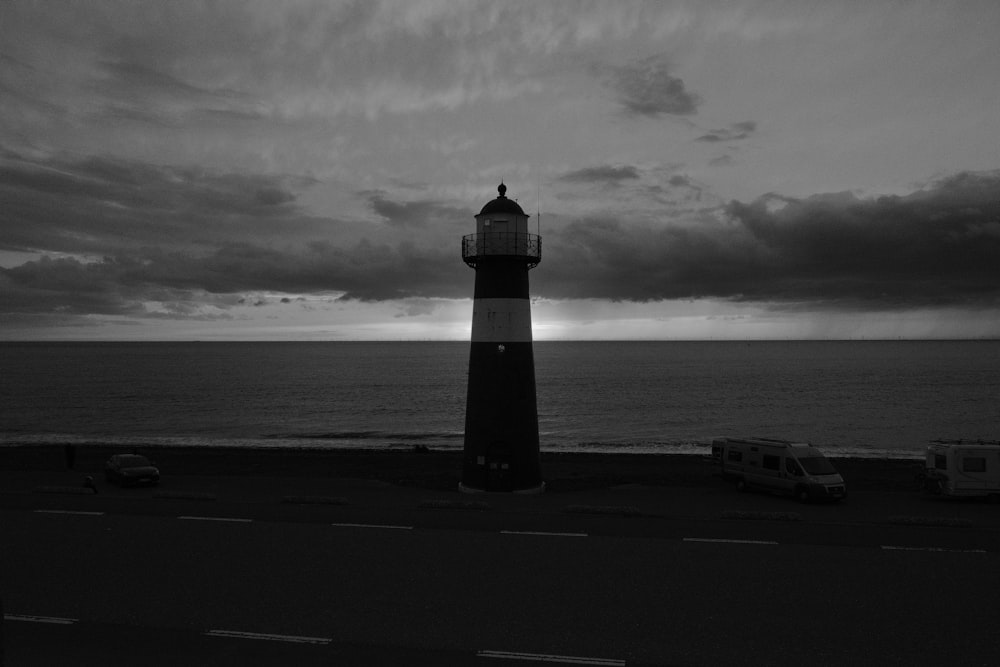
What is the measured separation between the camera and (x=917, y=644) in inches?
414

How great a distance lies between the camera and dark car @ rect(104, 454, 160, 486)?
2617cm

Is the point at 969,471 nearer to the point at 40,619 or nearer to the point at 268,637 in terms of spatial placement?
the point at 268,637

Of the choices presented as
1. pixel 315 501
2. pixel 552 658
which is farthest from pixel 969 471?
pixel 315 501

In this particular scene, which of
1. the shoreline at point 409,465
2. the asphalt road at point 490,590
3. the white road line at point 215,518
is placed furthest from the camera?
the shoreline at point 409,465

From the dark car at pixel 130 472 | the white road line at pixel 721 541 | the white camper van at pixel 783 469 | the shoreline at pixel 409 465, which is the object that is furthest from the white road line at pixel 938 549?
the dark car at pixel 130 472

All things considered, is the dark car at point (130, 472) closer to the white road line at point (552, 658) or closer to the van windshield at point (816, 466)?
the white road line at point (552, 658)

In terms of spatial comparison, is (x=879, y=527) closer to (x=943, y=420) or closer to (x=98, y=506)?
(x=98, y=506)

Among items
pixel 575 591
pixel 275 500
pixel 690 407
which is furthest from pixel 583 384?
pixel 575 591

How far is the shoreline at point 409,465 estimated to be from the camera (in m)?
31.2

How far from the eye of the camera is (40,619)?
38.1ft

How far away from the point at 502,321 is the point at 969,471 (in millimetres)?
16953

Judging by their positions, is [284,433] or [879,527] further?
[284,433]

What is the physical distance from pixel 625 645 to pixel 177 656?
683cm

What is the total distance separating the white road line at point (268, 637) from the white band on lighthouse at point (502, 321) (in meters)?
13.7
